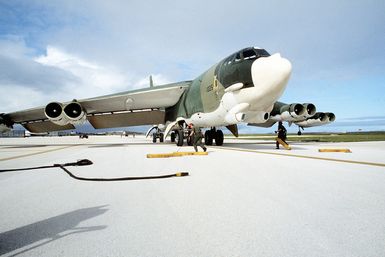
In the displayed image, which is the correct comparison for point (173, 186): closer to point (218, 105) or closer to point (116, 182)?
point (116, 182)

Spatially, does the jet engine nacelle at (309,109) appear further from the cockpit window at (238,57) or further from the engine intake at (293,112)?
the cockpit window at (238,57)

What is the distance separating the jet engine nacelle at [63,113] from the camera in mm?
12922

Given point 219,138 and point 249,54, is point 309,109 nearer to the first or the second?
point 219,138

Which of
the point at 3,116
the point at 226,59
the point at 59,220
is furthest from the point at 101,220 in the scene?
the point at 3,116

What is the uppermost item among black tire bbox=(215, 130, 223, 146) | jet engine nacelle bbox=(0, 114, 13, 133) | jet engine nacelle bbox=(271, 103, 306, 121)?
jet engine nacelle bbox=(0, 114, 13, 133)

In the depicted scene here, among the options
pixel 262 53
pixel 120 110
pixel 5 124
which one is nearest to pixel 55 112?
pixel 120 110

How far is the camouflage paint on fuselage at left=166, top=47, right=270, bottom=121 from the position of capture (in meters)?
9.02

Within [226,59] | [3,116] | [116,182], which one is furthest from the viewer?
[3,116]

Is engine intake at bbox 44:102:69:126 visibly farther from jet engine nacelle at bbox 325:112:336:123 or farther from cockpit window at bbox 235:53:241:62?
jet engine nacelle at bbox 325:112:336:123

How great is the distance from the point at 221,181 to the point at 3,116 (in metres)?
17.4

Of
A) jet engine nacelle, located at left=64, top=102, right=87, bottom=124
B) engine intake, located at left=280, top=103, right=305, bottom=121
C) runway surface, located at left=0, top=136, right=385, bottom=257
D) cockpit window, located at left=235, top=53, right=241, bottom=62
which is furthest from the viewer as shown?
engine intake, located at left=280, top=103, right=305, bottom=121

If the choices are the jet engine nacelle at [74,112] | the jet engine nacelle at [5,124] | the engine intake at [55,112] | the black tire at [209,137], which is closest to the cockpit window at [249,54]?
the black tire at [209,137]

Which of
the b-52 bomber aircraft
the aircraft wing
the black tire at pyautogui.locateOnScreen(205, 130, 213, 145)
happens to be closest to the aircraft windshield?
the b-52 bomber aircraft

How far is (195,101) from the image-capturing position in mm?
12398
